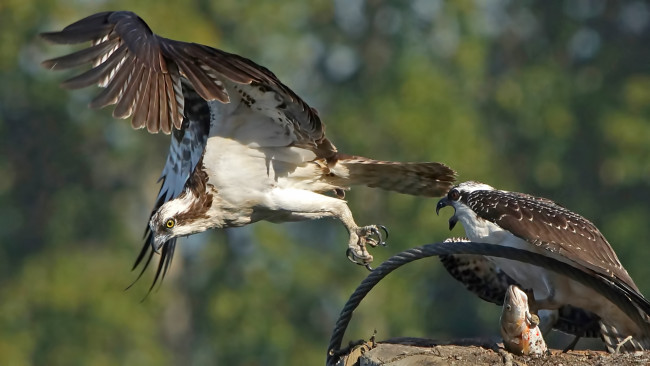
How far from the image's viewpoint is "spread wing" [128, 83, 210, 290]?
845cm

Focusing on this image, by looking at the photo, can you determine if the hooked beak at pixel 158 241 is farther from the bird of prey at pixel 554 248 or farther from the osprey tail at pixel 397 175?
the bird of prey at pixel 554 248

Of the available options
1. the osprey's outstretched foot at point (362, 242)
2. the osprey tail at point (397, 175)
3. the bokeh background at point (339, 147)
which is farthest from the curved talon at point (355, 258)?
the bokeh background at point (339, 147)

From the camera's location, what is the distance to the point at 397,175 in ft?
27.5

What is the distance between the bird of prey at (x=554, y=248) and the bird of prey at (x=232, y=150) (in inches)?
34.2

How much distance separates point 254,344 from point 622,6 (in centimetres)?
1328

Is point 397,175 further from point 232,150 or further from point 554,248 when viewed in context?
point 554,248

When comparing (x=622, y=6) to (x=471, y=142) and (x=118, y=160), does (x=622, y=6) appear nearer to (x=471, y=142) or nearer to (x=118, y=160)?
(x=471, y=142)

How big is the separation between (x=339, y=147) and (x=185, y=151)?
1751cm

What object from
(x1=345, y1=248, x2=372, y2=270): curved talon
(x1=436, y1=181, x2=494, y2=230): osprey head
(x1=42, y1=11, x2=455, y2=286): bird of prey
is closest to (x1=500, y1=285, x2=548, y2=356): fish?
(x1=436, y1=181, x2=494, y2=230): osprey head

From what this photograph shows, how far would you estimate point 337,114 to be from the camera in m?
28.9

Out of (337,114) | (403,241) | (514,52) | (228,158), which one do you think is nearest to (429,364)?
(228,158)

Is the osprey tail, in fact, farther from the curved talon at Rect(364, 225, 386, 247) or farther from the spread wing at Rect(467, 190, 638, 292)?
the spread wing at Rect(467, 190, 638, 292)

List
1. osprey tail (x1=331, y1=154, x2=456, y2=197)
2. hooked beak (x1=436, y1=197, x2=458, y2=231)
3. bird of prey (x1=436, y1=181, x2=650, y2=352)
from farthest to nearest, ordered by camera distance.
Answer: osprey tail (x1=331, y1=154, x2=456, y2=197), hooked beak (x1=436, y1=197, x2=458, y2=231), bird of prey (x1=436, y1=181, x2=650, y2=352)

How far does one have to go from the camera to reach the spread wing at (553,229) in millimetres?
6809
